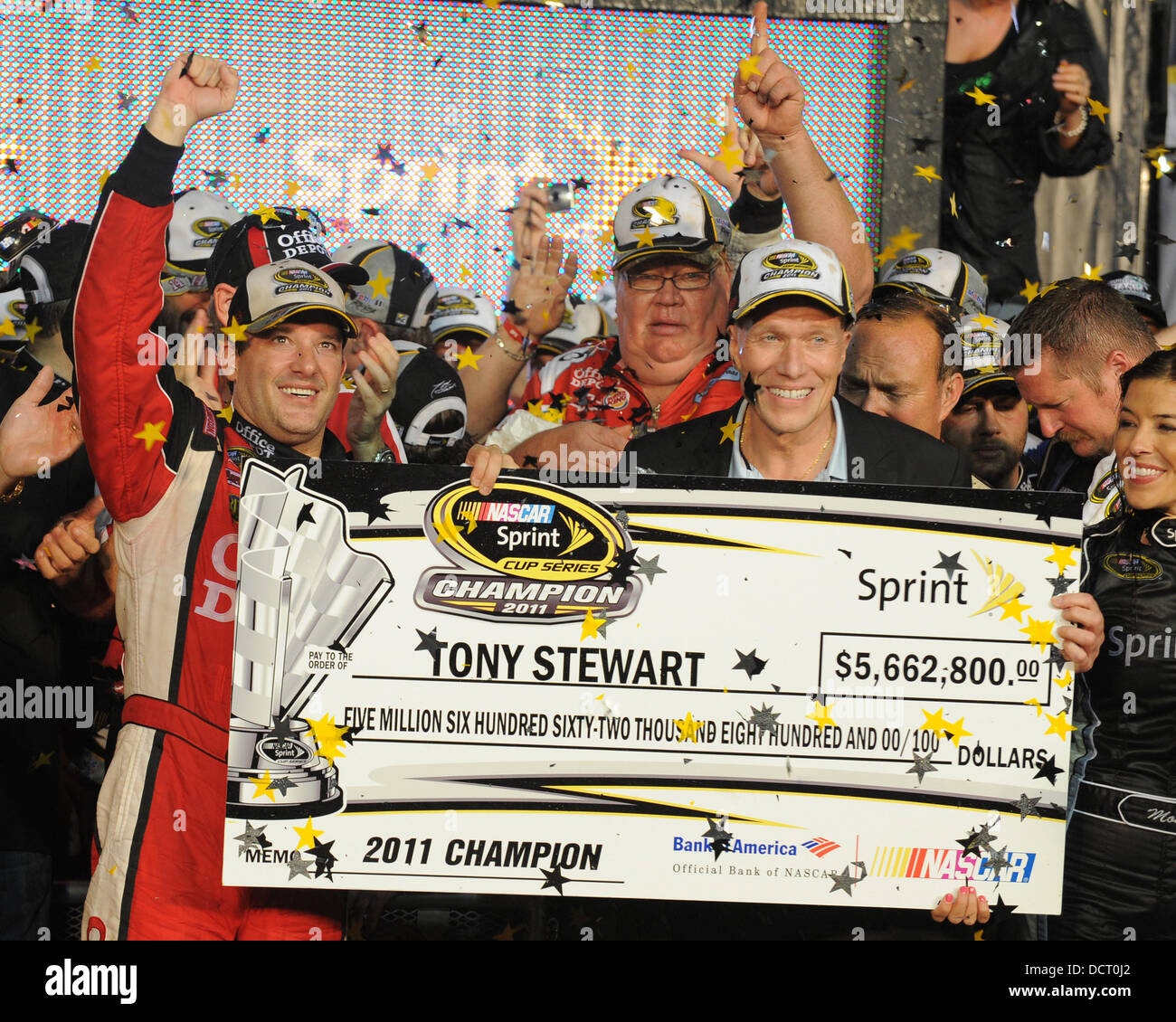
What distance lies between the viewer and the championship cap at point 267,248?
3.77 m

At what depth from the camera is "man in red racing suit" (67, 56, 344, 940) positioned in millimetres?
3232

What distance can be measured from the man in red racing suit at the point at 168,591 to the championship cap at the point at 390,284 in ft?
2.52

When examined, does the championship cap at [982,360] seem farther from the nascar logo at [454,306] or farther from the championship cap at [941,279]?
the nascar logo at [454,306]

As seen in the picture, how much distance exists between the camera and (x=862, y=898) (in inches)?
127

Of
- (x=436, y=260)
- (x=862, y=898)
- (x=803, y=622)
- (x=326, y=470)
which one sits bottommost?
(x=862, y=898)

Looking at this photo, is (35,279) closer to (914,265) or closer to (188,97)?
(188,97)

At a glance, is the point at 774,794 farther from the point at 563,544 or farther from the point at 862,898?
the point at 563,544

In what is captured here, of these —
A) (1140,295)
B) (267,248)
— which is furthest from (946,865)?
(267,248)

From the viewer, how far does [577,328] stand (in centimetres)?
481

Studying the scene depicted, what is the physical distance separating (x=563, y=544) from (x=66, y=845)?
2053 millimetres

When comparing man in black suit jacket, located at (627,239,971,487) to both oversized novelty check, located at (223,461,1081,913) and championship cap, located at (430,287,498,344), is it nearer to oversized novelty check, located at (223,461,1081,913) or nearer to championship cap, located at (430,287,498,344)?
oversized novelty check, located at (223,461,1081,913)

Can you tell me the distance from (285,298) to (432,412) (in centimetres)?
69
